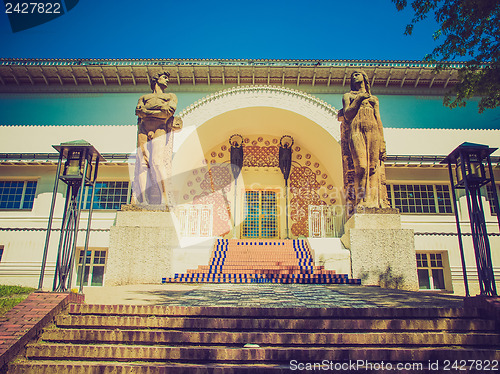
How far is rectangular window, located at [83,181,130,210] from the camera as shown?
13.8m

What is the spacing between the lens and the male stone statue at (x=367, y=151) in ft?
27.1

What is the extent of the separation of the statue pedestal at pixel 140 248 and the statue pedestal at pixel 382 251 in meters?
4.24

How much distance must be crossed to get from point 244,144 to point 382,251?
354 inches

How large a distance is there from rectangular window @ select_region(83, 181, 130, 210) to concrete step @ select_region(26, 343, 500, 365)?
1076 cm

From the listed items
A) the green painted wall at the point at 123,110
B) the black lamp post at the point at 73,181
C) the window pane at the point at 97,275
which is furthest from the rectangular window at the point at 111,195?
the black lamp post at the point at 73,181

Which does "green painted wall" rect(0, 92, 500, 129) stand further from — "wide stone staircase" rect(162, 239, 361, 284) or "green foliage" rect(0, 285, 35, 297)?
"green foliage" rect(0, 285, 35, 297)

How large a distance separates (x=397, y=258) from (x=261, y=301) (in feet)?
13.4

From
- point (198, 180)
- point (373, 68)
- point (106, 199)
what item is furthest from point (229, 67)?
point (106, 199)

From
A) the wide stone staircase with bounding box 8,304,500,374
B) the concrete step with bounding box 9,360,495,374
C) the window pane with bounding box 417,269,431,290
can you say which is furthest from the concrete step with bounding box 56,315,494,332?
the window pane with bounding box 417,269,431,290

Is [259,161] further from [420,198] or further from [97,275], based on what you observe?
[97,275]

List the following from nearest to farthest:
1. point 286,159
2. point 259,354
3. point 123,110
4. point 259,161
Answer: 1. point 259,354
2. point 286,159
3. point 123,110
4. point 259,161

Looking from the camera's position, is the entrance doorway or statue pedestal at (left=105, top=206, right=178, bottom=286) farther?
the entrance doorway

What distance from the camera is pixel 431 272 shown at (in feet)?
43.0

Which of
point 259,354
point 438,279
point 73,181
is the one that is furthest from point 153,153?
point 438,279
